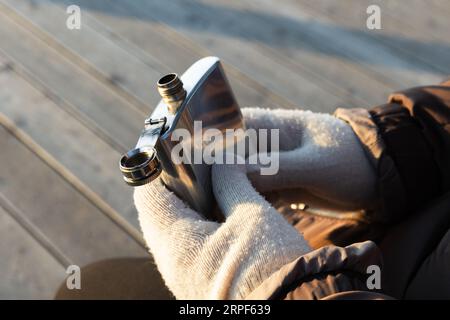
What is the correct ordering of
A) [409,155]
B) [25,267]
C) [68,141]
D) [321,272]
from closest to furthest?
[321,272] → [409,155] → [25,267] → [68,141]

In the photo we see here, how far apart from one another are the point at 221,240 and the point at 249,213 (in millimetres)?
32

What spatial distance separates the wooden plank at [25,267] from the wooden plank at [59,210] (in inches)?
1.0

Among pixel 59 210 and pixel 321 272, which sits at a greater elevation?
pixel 321 272

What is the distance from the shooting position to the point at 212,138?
47cm

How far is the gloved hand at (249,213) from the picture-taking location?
405 millimetres

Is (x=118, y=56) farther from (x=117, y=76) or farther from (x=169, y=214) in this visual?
(x=169, y=214)

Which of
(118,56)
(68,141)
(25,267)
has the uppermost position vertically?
(118,56)

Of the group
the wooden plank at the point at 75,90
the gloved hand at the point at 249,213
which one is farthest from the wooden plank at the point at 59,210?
the gloved hand at the point at 249,213

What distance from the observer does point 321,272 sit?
368 mm

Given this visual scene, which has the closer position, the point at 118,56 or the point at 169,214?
the point at 169,214

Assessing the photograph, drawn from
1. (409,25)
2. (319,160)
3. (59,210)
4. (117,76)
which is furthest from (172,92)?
(409,25)

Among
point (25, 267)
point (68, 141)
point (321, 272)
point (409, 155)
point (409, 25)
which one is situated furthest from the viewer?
point (409, 25)

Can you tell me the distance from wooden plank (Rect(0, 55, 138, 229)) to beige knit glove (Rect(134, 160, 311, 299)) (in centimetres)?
37

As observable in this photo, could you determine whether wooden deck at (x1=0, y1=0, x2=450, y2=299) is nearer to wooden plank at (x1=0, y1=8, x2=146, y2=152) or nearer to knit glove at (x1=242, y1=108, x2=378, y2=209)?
wooden plank at (x1=0, y1=8, x2=146, y2=152)
